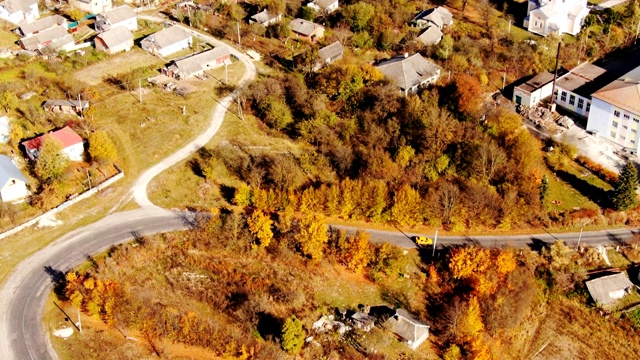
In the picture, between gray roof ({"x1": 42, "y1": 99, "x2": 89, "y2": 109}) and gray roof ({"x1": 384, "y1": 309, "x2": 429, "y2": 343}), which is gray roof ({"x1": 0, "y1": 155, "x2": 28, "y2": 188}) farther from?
gray roof ({"x1": 384, "y1": 309, "x2": 429, "y2": 343})

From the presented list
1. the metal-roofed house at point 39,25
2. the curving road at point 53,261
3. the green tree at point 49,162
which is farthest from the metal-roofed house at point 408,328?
the metal-roofed house at point 39,25

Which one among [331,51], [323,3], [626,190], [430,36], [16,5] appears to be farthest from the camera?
[323,3]

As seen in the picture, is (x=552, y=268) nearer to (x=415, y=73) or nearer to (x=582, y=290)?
(x=582, y=290)

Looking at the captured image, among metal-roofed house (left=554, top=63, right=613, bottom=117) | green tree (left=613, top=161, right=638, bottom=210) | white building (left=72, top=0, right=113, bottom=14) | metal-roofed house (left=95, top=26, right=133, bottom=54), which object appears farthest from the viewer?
white building (left=72, top=0, right=113, bottom=14)

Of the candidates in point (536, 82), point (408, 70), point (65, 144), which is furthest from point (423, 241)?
point (65, 144)

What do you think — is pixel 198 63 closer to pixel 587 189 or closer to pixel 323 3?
pixel 323 3

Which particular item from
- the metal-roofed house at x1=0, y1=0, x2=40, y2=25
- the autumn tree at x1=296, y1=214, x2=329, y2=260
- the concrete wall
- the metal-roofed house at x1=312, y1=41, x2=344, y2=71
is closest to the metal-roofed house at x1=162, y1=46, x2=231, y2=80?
the metal-roofed house at x1=312, y1=41, x2=344, y2=71

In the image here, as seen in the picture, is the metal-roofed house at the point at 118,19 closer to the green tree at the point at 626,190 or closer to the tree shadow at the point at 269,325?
the tree shadow at the point at 269,325
